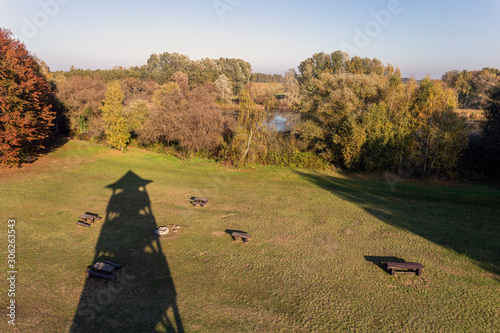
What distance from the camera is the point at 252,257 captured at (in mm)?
10625

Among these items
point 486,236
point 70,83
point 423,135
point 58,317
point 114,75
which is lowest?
point 58,317

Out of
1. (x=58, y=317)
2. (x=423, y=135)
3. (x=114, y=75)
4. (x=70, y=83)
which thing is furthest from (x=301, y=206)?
(x=114, y=75)

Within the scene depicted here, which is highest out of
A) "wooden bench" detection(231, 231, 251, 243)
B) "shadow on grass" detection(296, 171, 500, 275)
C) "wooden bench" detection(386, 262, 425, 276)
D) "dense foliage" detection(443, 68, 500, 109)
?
"dense foliage" detection(443, 68, 500, 109)

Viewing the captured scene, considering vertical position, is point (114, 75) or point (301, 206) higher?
point (114, 75)

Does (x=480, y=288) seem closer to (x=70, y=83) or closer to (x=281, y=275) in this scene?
(x=281, y=275)

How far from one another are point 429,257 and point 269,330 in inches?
301

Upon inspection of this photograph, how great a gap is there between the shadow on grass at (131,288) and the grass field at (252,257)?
0.14 ft

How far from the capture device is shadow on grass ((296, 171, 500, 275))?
38.9ft

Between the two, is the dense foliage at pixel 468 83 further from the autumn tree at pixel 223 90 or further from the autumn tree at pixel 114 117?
the autumn tree at pixel 114 117

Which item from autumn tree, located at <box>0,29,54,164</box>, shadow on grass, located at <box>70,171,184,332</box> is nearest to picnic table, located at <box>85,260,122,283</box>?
shadow on grass, located at <box>70,171,184,332</box>

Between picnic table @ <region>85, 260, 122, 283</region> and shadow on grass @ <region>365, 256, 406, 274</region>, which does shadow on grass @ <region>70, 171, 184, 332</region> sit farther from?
shadow on grass @ <region>365, 256, 406, 274</region>

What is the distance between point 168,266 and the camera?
32.4 ft

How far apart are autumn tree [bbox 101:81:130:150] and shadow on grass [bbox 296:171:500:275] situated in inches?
796

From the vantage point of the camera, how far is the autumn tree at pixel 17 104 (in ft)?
65.5
